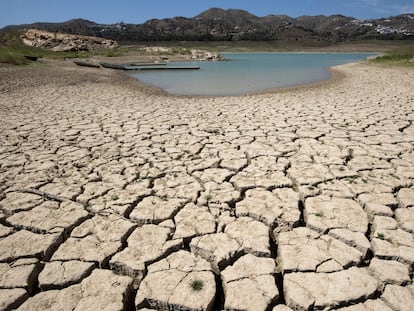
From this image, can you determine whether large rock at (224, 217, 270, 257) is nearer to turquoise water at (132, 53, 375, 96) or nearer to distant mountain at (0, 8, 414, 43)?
turquoise water at (132, 53, 375, 96)

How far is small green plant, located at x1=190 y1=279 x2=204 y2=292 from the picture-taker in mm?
1565

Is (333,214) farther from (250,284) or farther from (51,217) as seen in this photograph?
(51,217)

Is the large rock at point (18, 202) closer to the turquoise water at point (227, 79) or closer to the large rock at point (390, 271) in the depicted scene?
the large rock at point (390, 271)

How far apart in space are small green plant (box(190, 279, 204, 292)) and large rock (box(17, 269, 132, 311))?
339mm

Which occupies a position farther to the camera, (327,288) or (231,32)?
(231,32)

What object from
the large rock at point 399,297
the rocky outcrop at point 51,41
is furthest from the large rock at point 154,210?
the rocky outcrop at point 51,41

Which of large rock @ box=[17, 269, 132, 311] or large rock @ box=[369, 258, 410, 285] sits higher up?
large rock @ box=[369, 258, 410, 285]

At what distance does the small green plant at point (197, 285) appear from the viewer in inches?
61.6

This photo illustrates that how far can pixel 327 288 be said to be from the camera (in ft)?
5.11

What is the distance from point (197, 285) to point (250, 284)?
0.95 feet

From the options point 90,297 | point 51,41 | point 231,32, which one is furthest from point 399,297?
point 231,32

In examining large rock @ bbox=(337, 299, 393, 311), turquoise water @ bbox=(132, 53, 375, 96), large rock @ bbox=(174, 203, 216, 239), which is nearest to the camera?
large rock @ bbox=(337, 299, 393, 311)

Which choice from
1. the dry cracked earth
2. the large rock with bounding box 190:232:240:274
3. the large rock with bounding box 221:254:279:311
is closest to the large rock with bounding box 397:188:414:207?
the dry cracked earth

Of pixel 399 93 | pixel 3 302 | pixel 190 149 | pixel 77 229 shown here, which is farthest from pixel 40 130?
pixel 399 93
